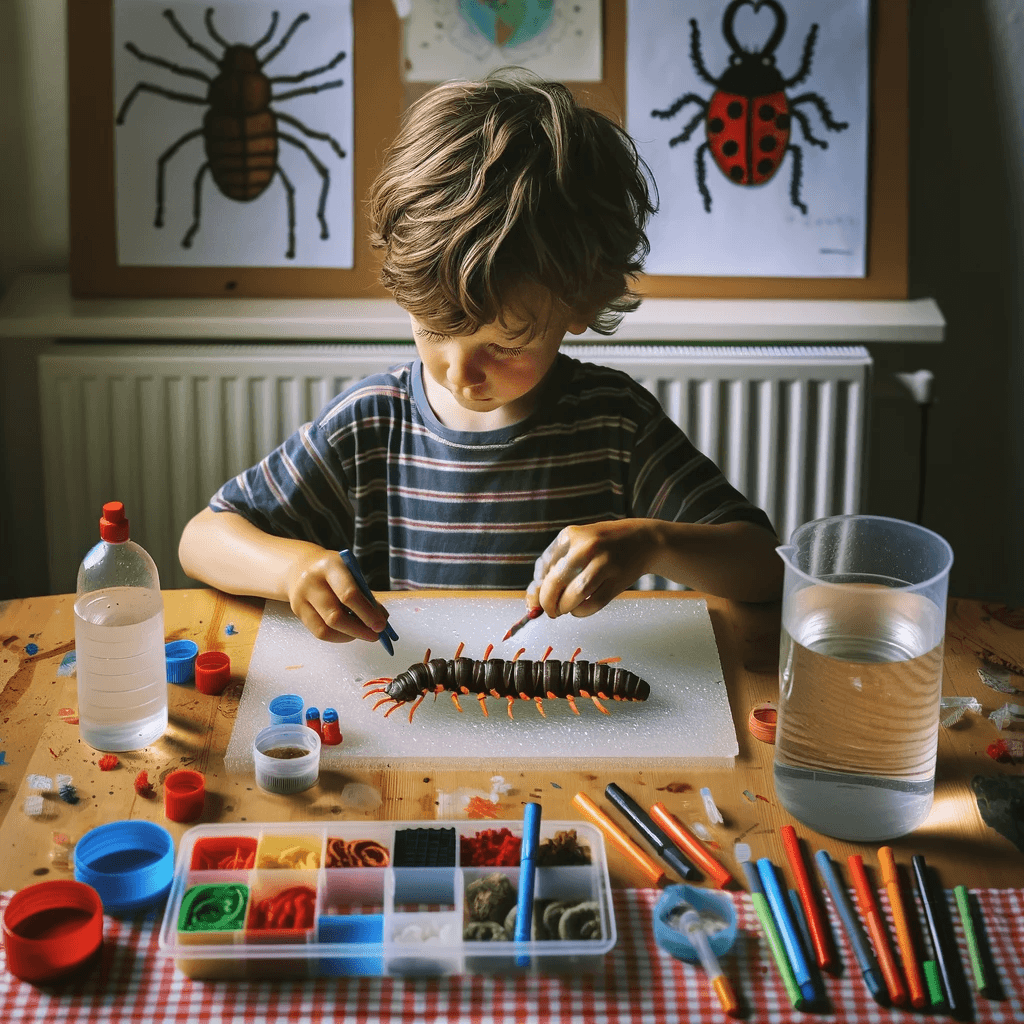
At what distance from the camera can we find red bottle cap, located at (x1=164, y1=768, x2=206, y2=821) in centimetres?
91

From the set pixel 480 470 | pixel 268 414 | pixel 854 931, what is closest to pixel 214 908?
pixel 854 931

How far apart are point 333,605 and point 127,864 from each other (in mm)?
324

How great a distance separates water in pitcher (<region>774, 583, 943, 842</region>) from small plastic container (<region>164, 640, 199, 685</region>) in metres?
0.54

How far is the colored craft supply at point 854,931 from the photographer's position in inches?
30.1

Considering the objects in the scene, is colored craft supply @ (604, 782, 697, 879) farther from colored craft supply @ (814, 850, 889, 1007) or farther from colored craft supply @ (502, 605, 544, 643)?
colored craft supply @ (502, 605, 544, 643)

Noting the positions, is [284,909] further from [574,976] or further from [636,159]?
[636,159]

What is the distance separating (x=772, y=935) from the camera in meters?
0.81

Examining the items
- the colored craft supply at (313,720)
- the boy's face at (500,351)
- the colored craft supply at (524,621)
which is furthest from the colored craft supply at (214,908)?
the boy's face at (500,351)

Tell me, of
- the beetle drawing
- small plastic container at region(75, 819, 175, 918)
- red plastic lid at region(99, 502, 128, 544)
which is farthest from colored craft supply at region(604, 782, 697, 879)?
the beetle drawing

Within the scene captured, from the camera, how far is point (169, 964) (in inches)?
31.0

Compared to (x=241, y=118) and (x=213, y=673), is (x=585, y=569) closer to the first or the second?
(x=213, y=673)

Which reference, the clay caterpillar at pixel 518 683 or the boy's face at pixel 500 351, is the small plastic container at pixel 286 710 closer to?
the clay caterpillar at pixel 518 683

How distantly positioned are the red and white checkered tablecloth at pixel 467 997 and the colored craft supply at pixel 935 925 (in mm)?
15

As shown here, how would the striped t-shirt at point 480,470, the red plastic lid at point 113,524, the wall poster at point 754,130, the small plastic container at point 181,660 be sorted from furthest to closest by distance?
the wall poster at point 754,130 < the striped t-shirt at point 480,470 < the small plastic container at point 181,660 < the red plastic lid at point 113,524
